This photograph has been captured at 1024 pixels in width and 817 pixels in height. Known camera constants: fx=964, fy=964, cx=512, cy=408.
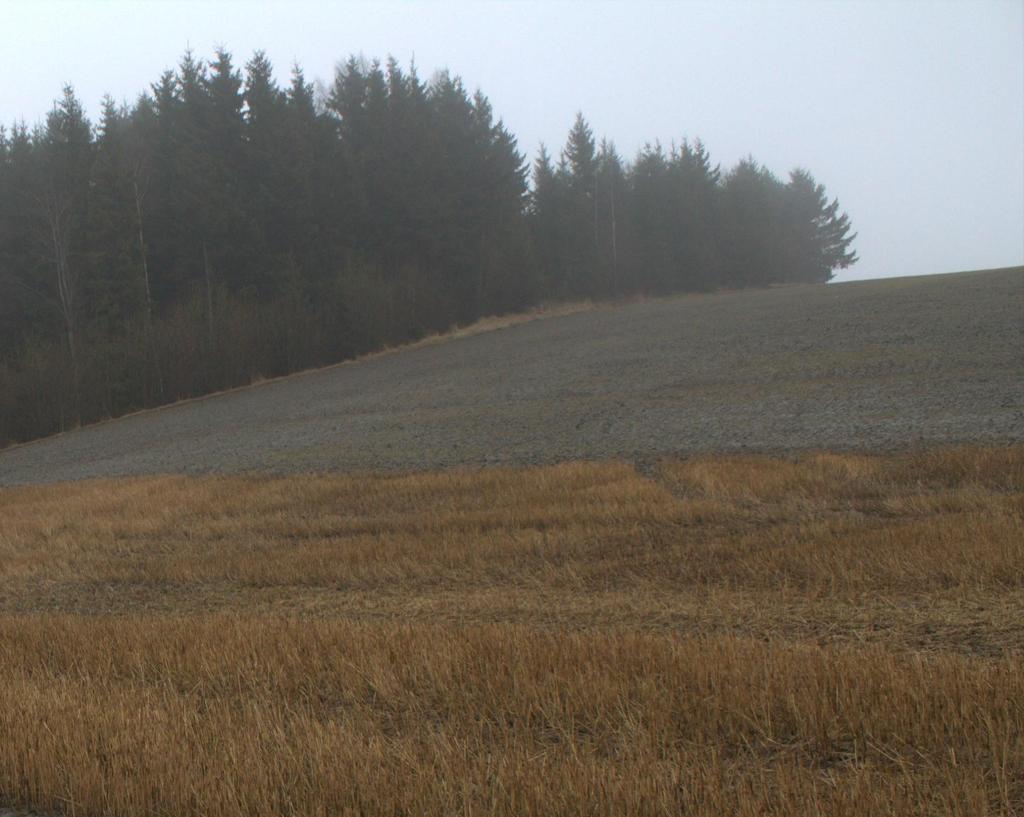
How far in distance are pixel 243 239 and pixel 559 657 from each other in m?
42.3

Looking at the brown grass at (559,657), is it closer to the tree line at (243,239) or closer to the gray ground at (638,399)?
the gray ground at (638,399)

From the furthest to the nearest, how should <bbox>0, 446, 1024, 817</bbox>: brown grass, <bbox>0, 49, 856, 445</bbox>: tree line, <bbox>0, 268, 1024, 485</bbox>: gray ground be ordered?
1. <bbox>0, 49, 856, 445</bbox>: tree line
2. <bbox>0, 268, 1024, 485</bbox>: gray ground
3. <bbox>0, 446, 1024, 817</bbox>: brown grass

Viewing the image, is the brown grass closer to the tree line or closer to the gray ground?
the gray ground

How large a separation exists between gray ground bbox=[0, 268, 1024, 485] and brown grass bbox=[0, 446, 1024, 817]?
14.3 ft

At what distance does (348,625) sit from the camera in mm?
7410

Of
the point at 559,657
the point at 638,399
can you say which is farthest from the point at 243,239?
the point at 559,657

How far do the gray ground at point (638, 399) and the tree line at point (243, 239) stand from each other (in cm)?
308

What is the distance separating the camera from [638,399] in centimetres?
2291

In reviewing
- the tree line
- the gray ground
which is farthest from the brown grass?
the tree line

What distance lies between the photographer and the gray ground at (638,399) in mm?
17094

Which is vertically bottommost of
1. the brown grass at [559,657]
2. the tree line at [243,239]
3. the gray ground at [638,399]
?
the brown grass at [559,657]

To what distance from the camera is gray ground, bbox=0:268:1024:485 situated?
17094 mm

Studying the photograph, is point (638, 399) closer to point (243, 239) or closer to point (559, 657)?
point (559, 657)

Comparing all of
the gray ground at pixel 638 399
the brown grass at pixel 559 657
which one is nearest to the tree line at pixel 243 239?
the gray ground at pixel 638 399
